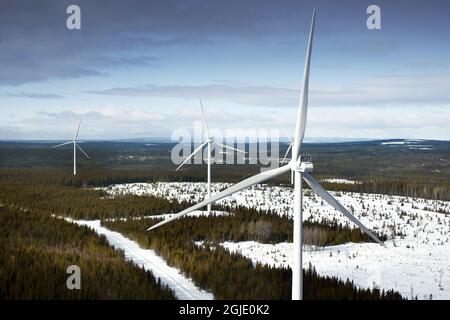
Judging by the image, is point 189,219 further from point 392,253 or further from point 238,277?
point 238,277

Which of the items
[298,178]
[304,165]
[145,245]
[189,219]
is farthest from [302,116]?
[189,219]

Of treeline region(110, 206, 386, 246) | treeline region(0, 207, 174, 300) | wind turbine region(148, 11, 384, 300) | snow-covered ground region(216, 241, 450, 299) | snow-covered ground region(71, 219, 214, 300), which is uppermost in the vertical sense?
wind turbine region(148, 11, 384, 300)

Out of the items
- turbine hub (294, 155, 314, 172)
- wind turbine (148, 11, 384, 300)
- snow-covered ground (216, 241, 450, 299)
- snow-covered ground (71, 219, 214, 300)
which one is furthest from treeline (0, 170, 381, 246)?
turbine hub (294, 155, 314, 172)

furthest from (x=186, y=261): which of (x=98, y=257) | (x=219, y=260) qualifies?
(x=98, y=257)

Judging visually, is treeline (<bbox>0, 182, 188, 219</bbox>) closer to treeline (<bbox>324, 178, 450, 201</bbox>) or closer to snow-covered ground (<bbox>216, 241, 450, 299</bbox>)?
snow-covered ground (<bbox>216, 241, 450, 299</bbox>)

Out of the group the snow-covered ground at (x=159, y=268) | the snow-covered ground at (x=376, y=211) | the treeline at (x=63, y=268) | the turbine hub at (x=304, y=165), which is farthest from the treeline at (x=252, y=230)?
the turbine hub at (x=304, y=165)
